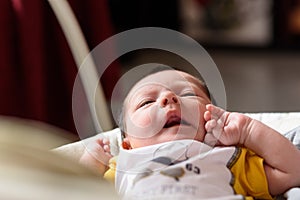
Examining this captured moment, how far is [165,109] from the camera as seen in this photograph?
3.44ft

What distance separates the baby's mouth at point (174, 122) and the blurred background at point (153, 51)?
972 mm

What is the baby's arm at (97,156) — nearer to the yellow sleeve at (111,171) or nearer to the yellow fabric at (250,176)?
the yellow sleeve at (111,171)

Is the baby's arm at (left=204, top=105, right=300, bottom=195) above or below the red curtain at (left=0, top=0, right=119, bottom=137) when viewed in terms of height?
below

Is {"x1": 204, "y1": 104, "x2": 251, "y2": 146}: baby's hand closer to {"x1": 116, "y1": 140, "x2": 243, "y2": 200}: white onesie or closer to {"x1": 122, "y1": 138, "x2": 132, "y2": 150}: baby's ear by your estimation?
{"x1": 116, "y1": 140, "x2": 243, "y2": 200}: white onesie

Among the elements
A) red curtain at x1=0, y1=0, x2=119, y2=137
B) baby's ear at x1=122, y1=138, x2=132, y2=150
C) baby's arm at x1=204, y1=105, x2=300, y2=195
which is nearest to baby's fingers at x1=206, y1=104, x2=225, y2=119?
baby's arm at x1=204, y1=105, x2=300, y2=195

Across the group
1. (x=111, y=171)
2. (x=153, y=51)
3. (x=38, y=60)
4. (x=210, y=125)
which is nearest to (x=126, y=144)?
(x=111, y=171)

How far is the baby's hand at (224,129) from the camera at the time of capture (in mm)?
1039

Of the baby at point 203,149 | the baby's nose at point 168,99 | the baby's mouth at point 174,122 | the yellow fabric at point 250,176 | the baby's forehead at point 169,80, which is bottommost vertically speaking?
the yellow fabric at point 250,176

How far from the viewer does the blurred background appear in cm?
195

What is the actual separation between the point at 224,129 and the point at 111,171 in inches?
7.6

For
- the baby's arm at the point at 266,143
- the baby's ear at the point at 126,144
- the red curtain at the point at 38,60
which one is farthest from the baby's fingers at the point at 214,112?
the red curtain at the point at 38,60

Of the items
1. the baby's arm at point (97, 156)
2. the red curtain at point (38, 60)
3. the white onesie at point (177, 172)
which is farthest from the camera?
the red curtain at point (38, 60)

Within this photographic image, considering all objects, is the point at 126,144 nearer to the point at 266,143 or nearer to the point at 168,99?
the point at 168,99

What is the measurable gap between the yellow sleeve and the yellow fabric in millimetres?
185
